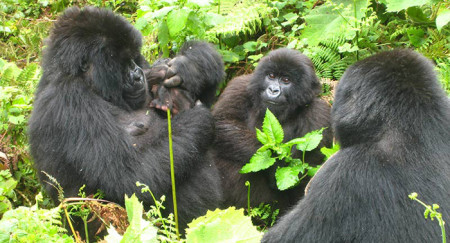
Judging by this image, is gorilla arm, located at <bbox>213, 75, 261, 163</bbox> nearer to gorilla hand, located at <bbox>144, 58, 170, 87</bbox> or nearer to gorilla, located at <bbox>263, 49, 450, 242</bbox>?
gorilla hand, located at <bbox>144, 58, 170, 87</bbox>

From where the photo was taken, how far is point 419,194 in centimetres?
263

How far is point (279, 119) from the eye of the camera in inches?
187

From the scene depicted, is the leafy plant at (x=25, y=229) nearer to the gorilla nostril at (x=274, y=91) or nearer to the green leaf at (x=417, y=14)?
the gorilla nostril at (x=274, y=91)

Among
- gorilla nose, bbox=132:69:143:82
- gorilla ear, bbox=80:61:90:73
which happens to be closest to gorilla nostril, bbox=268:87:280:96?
gorilla nose, bbox=132:69:143:82

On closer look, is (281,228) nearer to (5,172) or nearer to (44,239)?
(44,239)

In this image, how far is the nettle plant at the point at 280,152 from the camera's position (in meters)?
4.16

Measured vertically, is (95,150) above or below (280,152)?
above

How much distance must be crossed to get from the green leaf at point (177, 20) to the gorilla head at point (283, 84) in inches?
30.3

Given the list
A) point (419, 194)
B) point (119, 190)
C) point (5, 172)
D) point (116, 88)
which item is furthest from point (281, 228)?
point (5, 172)

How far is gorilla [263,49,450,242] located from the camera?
8.67 feet

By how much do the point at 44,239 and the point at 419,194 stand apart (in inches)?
64.8

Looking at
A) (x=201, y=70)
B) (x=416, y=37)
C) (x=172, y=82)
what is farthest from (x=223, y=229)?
(x=416, y=37)

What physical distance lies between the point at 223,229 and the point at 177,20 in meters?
2.46

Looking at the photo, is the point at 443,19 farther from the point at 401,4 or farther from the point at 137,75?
the point at 137,75
